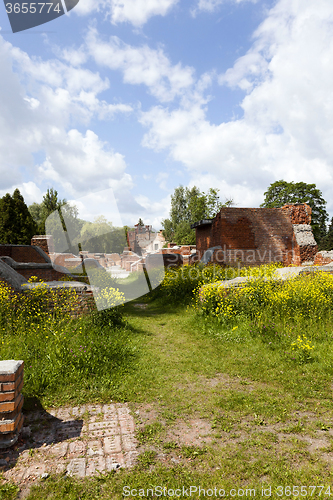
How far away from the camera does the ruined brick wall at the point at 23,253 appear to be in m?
13.3

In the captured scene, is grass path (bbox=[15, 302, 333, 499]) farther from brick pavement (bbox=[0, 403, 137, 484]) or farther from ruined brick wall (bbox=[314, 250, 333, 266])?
ruined brick wall (bbox=[314, 250, 333, 266])

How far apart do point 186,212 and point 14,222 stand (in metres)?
29.0

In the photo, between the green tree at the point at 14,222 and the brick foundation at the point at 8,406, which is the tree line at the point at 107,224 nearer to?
the green tree at the point at 14,222

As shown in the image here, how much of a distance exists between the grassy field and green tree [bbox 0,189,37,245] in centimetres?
2336

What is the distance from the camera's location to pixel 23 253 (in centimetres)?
1330

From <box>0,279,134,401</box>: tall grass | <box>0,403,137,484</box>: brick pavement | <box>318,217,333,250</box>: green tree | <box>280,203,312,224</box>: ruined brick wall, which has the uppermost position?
<box>280,203,312,224</box>: ruined brick wall

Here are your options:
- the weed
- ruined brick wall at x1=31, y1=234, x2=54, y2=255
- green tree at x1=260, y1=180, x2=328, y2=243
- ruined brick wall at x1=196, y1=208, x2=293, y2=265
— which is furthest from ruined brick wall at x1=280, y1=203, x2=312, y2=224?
green tree at x1=260, y1=180, x2=328, y2=243

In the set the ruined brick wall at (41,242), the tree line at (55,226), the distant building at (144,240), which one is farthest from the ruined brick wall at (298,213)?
the distant building at (144,240)

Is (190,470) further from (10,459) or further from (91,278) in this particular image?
(91,278)

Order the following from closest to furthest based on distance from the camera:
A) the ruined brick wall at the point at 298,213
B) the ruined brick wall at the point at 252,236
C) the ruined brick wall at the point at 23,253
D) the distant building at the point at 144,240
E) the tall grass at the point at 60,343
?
1. the tall grass at the point at 60,343
2. the ruined brick wall at the point at 252,236
3. the ruined brick wall at the point at 298,213
4. the ruined brick wall at the point at 23,253
5. the distant building at the point at 144,240

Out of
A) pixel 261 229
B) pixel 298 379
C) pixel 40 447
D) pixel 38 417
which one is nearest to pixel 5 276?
pixel 38 417

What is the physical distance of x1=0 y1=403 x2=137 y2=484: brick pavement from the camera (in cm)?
219

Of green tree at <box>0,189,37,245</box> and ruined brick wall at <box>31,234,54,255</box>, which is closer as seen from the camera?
ruined brick wall at <box>31,234,54,255</box>

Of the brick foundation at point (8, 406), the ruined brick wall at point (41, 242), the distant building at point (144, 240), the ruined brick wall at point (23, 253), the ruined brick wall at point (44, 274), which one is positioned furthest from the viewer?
the distant building at point (144, 240)
